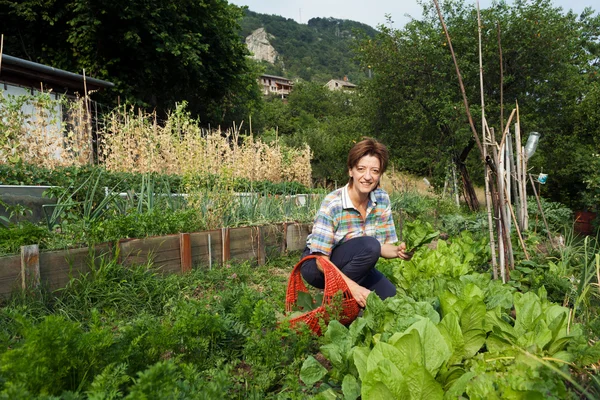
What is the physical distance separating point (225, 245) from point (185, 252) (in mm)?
560

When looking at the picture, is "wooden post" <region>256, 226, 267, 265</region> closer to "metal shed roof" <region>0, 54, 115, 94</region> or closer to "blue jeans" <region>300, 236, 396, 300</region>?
"blue jeans" <region>300, 236, 396, 300</region>

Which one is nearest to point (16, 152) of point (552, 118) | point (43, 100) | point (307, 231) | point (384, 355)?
point (43, 100)

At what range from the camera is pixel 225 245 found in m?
3.96

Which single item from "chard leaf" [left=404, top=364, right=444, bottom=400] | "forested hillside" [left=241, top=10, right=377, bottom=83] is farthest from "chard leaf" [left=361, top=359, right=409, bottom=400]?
"forested hillside" [left=241, top=10, right=377, bottom=83]

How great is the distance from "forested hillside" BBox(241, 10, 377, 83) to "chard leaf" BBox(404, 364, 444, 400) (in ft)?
222

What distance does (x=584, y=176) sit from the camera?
11281 millimetres

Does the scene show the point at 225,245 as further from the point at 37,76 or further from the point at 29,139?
the point at 37,76

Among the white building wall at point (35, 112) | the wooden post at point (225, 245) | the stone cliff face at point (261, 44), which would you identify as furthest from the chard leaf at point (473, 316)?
the stone cliff face at point (261, 44)

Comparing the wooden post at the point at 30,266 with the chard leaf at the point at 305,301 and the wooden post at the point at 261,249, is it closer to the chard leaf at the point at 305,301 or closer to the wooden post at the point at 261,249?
the chard leaf at the point at 305,301

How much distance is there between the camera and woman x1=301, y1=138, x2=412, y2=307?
7.98 ft

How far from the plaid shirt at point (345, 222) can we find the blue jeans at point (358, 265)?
101mm

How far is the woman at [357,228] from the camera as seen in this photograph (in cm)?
243

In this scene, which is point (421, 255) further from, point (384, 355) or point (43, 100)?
point (43, 100)

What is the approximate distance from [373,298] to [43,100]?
18.4 feet
